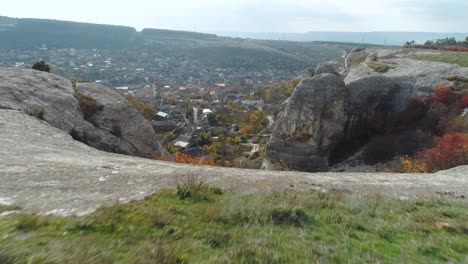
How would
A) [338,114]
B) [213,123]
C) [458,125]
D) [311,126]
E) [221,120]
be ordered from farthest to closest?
[221,120] → [213,123] → [338,114] → [311,126] → [458,125]

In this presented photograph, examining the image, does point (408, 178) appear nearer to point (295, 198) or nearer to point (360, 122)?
point (295, 198)

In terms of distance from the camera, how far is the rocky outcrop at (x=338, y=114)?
37.2 meters

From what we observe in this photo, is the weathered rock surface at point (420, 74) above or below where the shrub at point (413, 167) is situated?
above

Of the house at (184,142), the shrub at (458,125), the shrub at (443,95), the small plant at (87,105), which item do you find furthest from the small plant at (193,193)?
the house at (184,142)

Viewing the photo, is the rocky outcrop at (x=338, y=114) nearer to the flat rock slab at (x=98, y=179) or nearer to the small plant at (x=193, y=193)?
the flat rock slab at (x=98, y=179)

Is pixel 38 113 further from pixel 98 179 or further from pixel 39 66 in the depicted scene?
pixel 39 66

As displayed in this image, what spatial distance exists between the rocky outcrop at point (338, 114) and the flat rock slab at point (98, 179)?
17421mm

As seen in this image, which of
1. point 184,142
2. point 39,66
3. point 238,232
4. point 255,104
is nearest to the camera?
point 238,232

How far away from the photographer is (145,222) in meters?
8.10

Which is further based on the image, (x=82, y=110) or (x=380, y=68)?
(x=380, y=68)

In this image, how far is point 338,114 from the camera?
3812cm

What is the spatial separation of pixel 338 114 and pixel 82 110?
82.7 feet

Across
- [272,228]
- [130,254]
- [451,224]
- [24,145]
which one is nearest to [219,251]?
[130,254]

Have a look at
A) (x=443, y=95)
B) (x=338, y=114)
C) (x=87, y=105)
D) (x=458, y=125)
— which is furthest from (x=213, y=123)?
(x=458, y=125)
